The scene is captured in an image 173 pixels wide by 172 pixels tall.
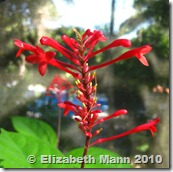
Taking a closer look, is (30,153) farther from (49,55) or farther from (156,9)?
(156,9)

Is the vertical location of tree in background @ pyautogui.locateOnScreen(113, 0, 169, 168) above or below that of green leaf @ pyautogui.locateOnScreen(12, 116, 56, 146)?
above

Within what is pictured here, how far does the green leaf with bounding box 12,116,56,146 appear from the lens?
1.16 metres

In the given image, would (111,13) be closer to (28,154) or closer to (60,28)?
(60,28)

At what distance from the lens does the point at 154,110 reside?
1374mm

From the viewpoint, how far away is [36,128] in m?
1.21

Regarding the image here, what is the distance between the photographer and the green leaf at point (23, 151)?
0.55 m

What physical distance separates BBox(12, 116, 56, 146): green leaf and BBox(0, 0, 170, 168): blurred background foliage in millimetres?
64

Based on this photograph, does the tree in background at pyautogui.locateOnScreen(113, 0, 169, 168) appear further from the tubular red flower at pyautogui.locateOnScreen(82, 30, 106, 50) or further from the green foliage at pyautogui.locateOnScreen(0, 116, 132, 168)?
the tubular red flower at pyautogui.locateOnScreen(82, 30, 106, 50)

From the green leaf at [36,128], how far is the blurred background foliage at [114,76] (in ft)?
0.21

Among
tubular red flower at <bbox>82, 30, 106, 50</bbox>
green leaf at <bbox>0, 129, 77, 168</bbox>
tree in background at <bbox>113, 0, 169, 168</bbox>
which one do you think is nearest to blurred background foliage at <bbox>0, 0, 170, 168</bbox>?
tree in background at <bbox>113, 0, 169, 168</bbox>

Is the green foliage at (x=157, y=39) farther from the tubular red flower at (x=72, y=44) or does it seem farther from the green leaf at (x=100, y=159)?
the tubular red flower at (x=72, y=44)

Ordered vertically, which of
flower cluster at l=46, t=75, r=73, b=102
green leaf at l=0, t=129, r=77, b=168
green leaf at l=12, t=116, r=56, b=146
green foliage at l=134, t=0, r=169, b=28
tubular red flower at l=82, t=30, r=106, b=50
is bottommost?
green leaf at l=0, t=129, r=77, b=168

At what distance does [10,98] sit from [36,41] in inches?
11.1

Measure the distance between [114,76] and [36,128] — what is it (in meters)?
0.44
